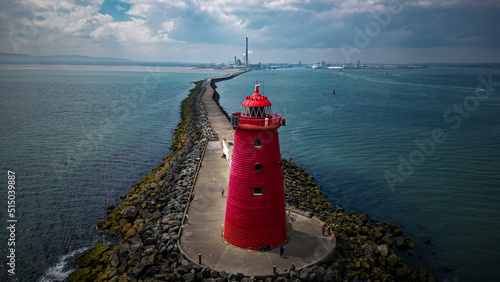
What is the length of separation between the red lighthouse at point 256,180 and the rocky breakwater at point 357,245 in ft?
8.83

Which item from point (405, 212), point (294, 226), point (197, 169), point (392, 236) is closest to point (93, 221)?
point (197, 169)

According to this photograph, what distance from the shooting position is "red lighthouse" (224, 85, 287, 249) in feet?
47.0

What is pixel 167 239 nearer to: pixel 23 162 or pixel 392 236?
pixel 392 236

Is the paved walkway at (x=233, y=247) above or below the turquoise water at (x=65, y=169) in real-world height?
above

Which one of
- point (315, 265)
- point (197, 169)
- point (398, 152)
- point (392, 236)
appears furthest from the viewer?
point (398, 152)

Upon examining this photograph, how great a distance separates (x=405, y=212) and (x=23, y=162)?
37.4 metres

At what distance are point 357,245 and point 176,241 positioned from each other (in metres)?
10.2

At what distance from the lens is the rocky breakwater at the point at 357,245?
15391mm

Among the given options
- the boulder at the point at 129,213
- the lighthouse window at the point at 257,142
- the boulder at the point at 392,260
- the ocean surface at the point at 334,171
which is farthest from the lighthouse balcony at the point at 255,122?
the boulder at the point at 129,213

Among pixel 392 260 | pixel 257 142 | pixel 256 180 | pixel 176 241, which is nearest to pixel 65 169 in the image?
pixel 176 241

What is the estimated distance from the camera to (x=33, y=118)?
192ft

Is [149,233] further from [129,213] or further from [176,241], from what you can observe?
[129,213]

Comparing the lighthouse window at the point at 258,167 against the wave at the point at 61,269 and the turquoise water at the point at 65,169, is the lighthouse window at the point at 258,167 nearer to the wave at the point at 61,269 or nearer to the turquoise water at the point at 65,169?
the wave at the point at 61,269

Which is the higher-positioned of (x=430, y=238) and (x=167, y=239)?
(x=167, y=239)
